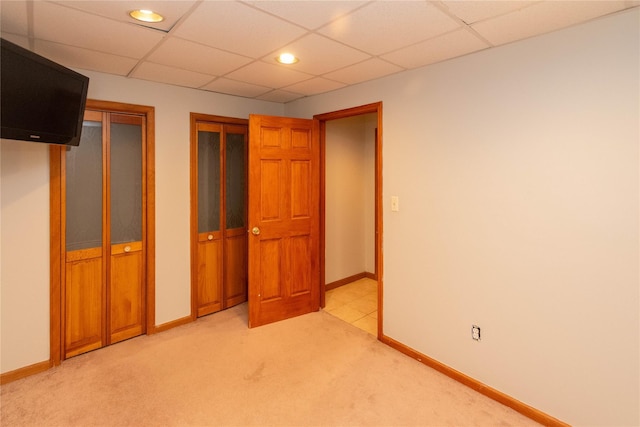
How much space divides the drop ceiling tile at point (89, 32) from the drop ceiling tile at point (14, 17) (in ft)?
0.16

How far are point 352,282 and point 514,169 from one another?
119 inches

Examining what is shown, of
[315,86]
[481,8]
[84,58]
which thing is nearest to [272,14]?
[481,8]

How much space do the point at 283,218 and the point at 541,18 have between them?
256cm

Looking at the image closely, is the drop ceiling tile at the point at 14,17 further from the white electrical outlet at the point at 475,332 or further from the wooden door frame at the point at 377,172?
the white electrical outlet at the point at 475,332

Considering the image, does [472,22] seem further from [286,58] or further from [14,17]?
[14,17]

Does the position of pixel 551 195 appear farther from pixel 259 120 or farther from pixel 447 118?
pixel 259 120

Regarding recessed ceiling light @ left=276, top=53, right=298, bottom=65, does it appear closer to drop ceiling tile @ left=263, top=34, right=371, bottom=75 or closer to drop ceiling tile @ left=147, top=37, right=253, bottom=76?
drop ceiling tile @ left=263, top=34, right=371, bottom=75

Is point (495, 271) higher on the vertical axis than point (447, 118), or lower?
lower

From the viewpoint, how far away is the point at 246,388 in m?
2.38

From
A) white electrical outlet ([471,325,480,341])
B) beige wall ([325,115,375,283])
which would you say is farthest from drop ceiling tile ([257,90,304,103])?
white electrical outlet ([471,325,480,341])

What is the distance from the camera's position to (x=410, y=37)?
2.06m

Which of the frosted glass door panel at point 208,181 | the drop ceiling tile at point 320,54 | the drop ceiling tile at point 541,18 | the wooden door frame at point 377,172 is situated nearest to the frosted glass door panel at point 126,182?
the frosted glass door panel at point 208,181

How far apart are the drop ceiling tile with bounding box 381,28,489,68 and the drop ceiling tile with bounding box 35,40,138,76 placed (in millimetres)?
1983

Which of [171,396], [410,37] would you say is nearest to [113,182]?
[171,396]
